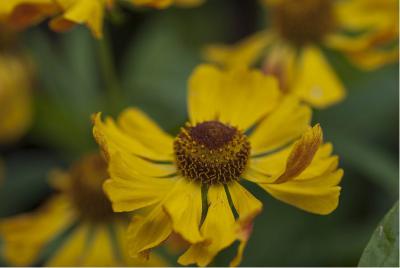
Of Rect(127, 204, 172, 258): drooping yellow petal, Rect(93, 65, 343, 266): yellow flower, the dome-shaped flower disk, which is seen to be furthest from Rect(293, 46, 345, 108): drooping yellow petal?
Rect(127, 204, 172, 258): drooping yellow petal

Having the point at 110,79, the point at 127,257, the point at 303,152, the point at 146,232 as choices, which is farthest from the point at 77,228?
the point at 303,152

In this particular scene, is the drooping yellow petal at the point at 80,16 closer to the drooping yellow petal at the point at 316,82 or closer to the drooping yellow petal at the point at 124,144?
the drooping yellow petal at the point at 124,144

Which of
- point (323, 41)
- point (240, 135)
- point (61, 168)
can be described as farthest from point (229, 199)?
point (61, 168)

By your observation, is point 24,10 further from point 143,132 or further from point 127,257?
point 127,257

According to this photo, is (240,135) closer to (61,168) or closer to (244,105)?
(244,105)

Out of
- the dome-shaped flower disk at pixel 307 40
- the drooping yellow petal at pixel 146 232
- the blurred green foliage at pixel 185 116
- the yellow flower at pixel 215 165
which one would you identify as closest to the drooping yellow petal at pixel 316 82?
the dome-shaped flower disk at pixel 307 40

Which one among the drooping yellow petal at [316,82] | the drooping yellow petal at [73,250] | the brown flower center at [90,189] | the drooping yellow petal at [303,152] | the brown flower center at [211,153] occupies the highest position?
the drooping yellow petal at [303,152]
